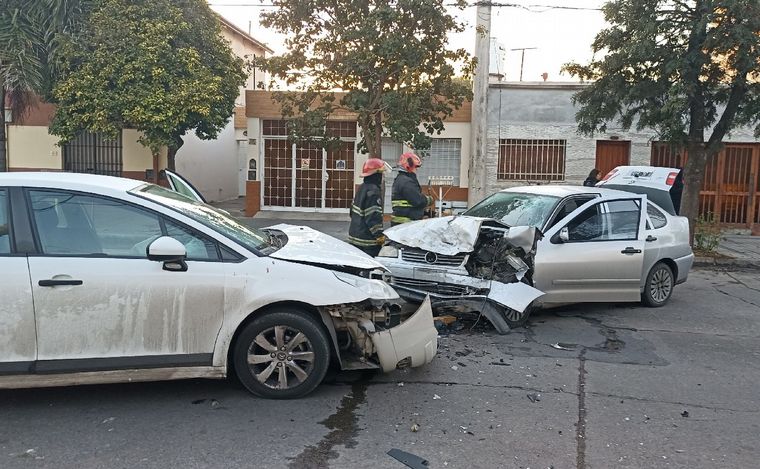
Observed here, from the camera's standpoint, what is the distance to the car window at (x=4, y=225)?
4.09 m

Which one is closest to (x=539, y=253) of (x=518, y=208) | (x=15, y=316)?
(x=518, y=208)

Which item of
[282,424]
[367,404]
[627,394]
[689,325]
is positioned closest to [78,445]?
[282,424]

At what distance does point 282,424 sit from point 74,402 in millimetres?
1533

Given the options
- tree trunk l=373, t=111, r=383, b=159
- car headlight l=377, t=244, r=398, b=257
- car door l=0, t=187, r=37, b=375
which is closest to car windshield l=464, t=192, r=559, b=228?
car headlight l=377, t=244, r=398, b=257

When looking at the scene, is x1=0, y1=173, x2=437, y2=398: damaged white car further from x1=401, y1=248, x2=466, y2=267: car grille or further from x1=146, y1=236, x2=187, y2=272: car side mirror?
x1=401, y1=248, x2=466, y2=267: car grille

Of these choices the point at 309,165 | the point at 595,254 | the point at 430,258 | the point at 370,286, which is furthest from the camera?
the point at 309,165

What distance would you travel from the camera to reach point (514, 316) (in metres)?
6.45

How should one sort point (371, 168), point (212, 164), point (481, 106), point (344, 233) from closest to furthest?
point (371, 168)
point (481, 106)
point (344, 233)
point (212, 164)

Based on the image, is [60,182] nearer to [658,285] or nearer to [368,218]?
[368,218]

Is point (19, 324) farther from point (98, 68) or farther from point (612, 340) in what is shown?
point (98, 68)

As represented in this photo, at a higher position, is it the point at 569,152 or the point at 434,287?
the point at 569,152

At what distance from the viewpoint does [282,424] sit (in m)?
4.05

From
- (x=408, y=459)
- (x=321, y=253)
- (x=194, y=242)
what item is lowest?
(x=408, y=459)

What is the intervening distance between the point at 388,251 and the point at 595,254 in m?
2.45
